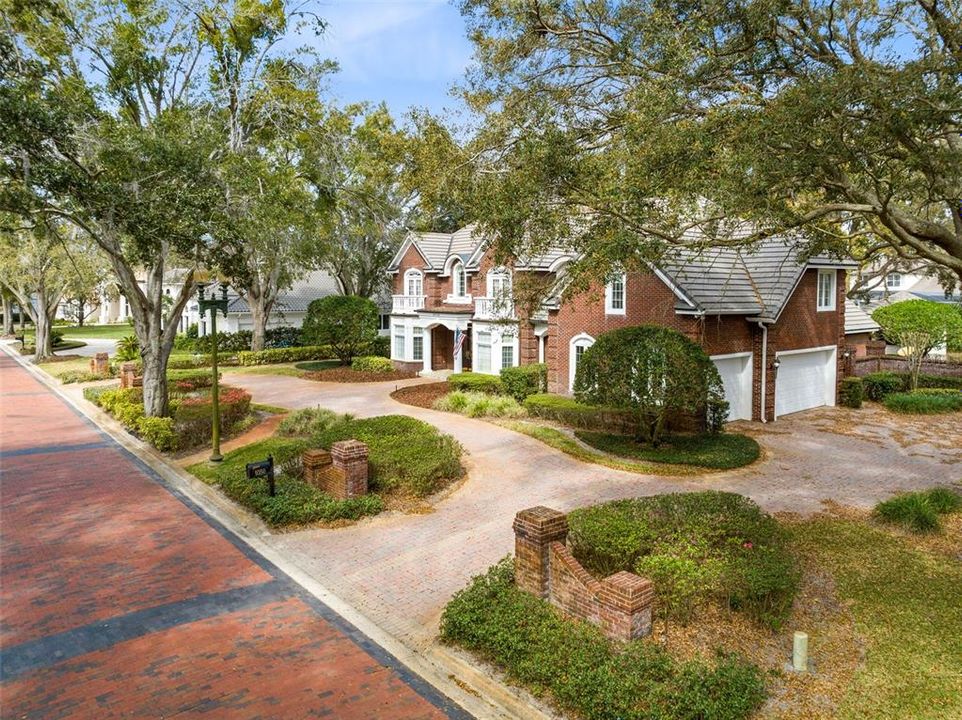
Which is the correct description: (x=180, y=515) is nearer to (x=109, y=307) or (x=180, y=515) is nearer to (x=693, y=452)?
(x=693, y=452)

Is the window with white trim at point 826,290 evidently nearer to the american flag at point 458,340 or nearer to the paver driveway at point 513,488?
the paver driveway at point 513,488

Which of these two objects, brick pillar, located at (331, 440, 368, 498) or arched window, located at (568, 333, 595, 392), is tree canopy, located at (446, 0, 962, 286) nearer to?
brick pillar, located at (331, 440, 368, 498)

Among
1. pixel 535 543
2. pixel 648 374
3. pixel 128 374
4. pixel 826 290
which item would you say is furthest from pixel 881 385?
pixel 128 374

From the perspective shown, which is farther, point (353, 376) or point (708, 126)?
point (353, 376)

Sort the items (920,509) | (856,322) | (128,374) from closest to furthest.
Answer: (920,509) → (128,374) → (856,322)

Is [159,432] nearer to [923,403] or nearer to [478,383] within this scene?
[478,383]

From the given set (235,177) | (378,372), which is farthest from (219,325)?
(235,177)
